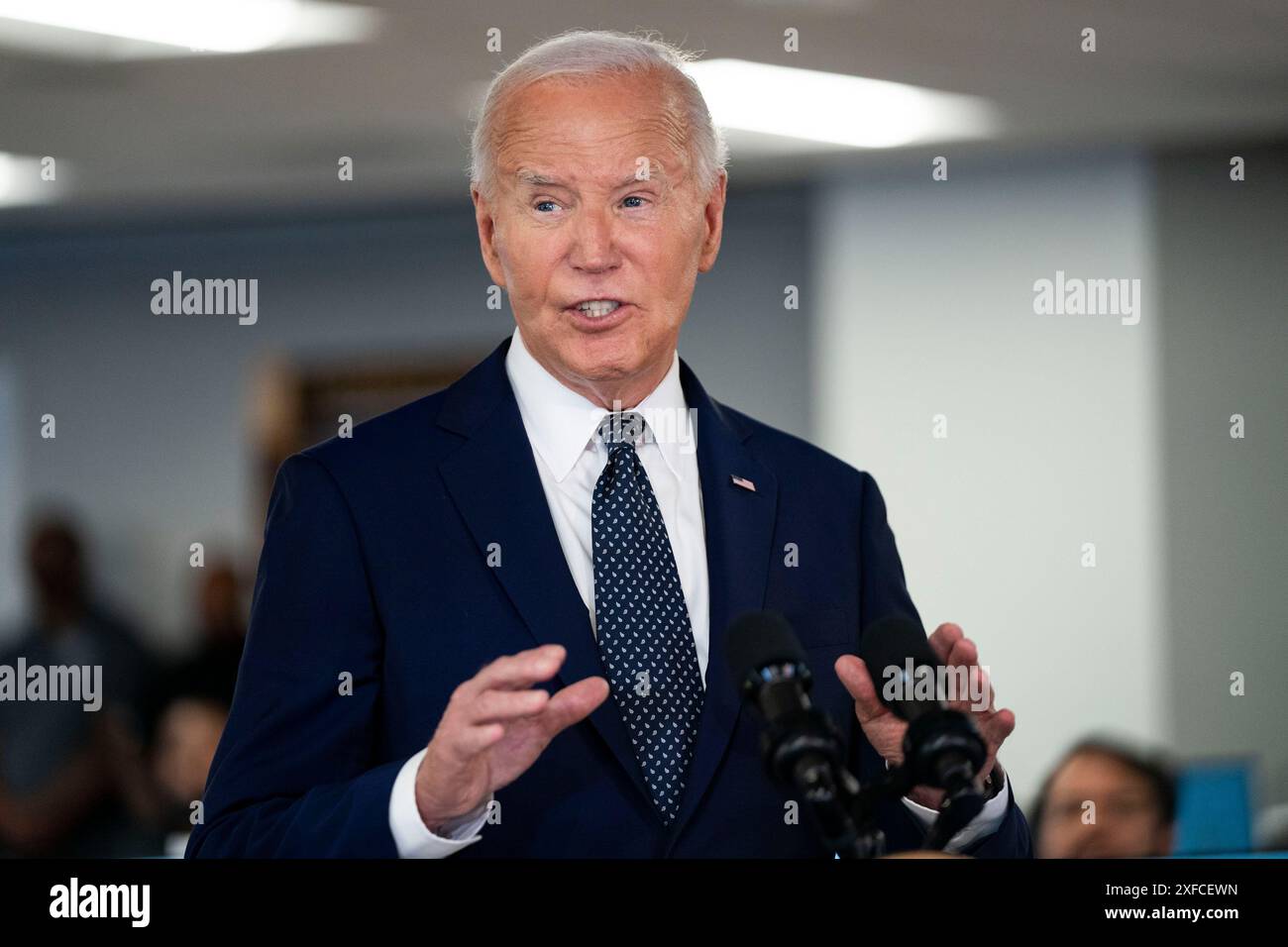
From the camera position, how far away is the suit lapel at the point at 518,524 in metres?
1.41

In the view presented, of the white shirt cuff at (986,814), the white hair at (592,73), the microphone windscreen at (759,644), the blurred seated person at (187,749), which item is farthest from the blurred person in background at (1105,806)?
the blurred seated person at (187,749)

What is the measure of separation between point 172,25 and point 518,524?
119 inches

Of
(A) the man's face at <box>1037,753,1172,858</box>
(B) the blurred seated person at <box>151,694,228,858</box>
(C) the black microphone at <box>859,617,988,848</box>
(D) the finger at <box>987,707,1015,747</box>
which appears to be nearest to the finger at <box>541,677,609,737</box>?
(C) the black microphone at <box>859,617,988,848</box>

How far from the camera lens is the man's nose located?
1479 mm

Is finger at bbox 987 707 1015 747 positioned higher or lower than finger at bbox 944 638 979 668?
lower

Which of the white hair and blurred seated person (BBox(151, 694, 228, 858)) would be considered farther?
blurred seated person (BBox(151, 694, 228, 858))

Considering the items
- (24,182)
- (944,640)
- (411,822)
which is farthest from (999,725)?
(24,182)

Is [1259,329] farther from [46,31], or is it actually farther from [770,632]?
[770,632]

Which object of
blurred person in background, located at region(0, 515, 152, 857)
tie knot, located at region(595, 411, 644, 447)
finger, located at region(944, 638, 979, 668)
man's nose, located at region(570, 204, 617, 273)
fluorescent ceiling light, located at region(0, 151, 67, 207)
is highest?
fluorescent ceiling light, located at region(0, 151, 67, 207)

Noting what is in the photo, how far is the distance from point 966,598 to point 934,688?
3975 millimetres

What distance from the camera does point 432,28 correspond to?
372 centimetres

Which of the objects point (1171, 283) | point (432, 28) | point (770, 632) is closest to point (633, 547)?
point (770, 632)

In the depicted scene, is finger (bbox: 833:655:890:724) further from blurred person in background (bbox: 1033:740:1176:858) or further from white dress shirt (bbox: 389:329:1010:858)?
blurred person in background (bbox: 1033:740:1176:858)

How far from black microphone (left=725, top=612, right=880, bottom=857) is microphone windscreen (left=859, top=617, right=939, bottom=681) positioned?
15 cm
